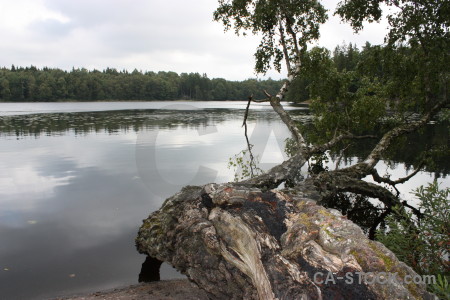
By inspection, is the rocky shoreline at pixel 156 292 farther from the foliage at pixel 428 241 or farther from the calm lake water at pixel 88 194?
the foliage at pixel 428 241

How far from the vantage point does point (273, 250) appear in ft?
16.2

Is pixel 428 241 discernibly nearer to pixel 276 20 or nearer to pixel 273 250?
pixel 273 250

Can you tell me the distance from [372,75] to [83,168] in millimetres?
22436

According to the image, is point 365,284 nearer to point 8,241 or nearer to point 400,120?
point 8,241

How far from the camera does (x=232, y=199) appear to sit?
616 cm

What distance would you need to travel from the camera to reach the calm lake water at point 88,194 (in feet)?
34.8

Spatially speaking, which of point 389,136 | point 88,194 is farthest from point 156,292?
point 88,194

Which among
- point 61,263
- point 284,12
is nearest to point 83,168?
point 61,263

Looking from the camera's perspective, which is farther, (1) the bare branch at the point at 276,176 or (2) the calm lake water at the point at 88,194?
(2) the calm lake water at the point at 88,194

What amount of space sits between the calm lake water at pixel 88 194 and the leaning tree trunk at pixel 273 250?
473cm

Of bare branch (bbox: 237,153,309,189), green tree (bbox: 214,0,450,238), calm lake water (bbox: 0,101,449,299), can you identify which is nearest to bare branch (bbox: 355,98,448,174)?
green tree (bbox: 214,0,450,238)

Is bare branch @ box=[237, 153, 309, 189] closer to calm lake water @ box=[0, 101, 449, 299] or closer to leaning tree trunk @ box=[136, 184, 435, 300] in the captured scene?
leaning tree trunk @ box=[136, 184, 435, 300]

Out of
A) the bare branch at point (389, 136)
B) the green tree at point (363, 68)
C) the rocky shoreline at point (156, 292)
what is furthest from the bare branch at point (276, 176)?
the bare branch at point (389, 136)

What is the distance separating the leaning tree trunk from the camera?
4035 millimetres
